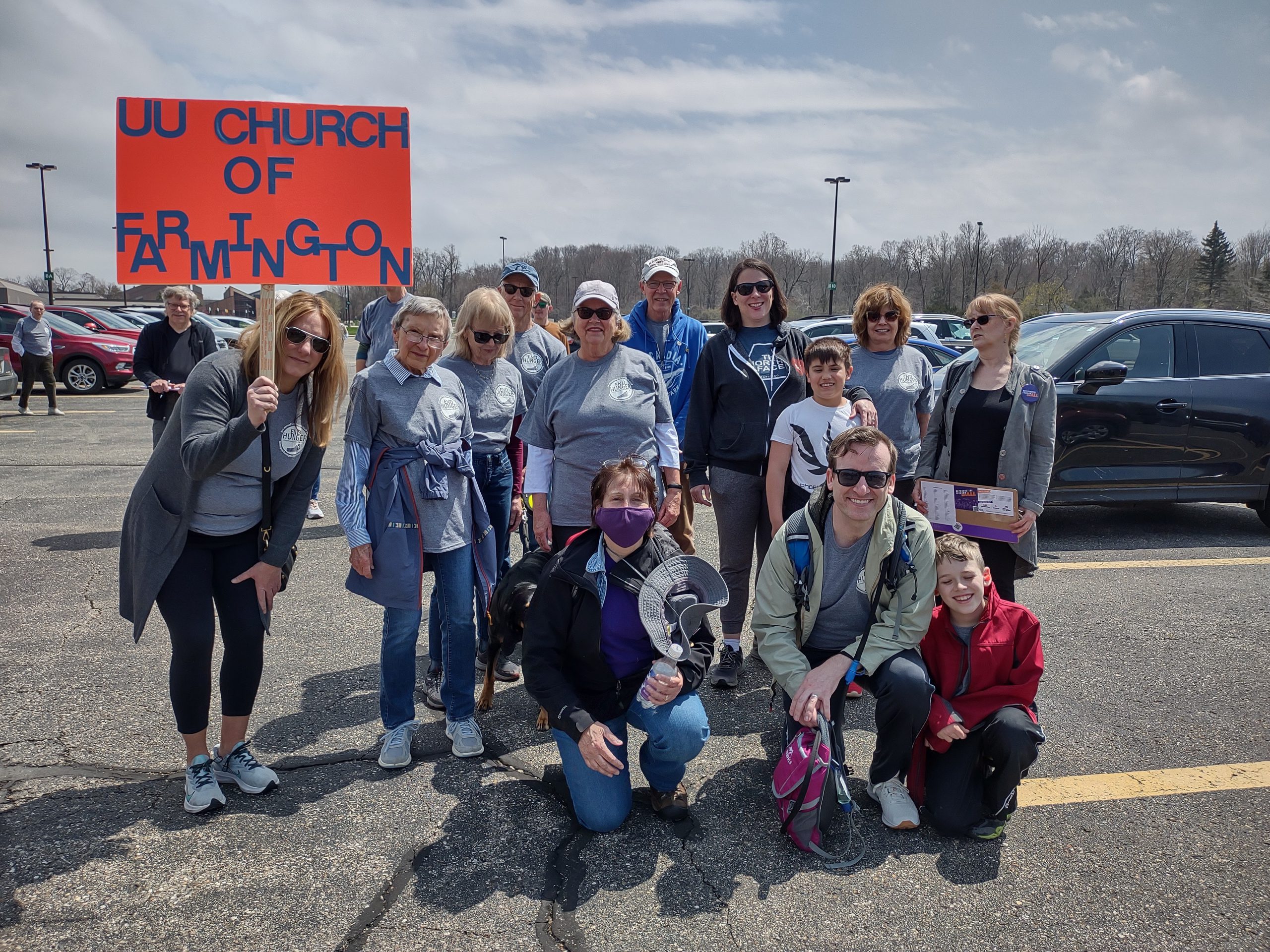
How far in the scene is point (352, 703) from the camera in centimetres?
386

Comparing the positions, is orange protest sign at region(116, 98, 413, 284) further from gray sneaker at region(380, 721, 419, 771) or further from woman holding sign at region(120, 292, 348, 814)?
gray sneaker at region(380, 721, 419, 771)

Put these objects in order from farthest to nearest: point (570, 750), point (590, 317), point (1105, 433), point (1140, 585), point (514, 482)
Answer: point (1105, 433) < point (1140, 585) < point (514, 482) < point (590, 317) < point (570, 750)

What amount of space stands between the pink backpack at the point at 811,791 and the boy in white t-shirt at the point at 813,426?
52.2 inches

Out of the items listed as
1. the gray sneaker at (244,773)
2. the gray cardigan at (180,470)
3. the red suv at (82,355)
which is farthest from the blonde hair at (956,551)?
the red suv at (82,355)

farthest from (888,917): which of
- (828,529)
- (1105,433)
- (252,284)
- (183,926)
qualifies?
(1105,433)

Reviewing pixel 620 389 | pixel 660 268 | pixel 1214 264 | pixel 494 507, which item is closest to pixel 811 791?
pixel 620 389

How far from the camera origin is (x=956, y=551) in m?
3.05

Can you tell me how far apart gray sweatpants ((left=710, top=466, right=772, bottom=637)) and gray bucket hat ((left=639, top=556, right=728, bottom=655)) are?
1.25 meters

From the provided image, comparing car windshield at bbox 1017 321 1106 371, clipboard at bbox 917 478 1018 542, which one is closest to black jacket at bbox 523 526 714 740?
clipboard at bbox 917 478 1018 542

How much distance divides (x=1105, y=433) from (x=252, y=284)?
248 inches

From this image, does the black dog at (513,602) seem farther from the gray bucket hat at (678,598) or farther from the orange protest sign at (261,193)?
the orange protest sign at (261,193)

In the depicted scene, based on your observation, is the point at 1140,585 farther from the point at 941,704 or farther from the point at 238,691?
the point at 238,691

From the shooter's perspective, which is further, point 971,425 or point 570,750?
point 971,425

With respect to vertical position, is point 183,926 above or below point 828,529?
below
